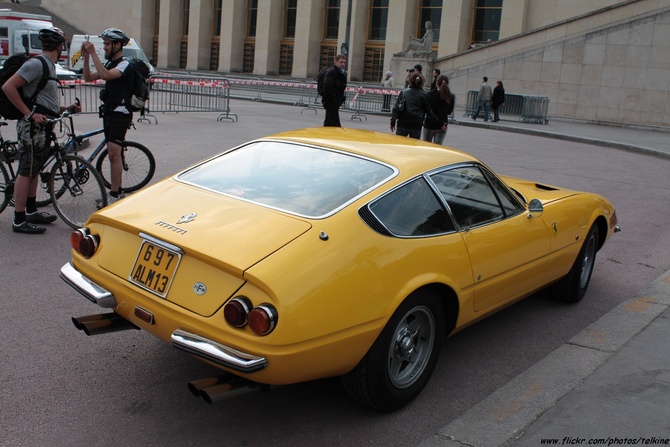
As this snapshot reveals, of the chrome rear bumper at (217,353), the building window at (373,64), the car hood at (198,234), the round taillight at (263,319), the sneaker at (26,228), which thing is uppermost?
the building window at (373,64)

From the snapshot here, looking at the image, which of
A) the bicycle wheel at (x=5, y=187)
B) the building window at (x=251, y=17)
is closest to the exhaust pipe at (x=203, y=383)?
the bicycle wheel at (x=5, y=187)

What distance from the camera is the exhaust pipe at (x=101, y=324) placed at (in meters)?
3.84

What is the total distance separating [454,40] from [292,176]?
37.2m

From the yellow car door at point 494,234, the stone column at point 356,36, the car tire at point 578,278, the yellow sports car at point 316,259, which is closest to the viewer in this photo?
the yellow sports car at point 316,259

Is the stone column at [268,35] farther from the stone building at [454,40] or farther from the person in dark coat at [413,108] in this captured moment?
the person in dark coat at [413,108]

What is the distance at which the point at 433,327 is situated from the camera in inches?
156

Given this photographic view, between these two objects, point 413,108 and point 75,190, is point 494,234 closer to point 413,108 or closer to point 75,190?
point 75,190

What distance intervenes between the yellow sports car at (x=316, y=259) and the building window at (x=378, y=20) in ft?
137

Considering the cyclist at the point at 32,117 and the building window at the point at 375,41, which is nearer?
the cyclist at the point at 32,117

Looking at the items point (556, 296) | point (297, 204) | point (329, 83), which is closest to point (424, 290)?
point (297, 204)

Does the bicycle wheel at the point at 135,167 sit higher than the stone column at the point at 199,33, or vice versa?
the stone column at the point at 199,33

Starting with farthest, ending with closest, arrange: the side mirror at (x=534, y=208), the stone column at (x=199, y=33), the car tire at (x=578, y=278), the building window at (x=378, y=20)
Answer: the stone column at (x=199, y=33)
the building window at (x=378, y=20)
the car tire at (x=578, y=278)
the side mirror at (x=534, y=208)

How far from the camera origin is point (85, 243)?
4.02m

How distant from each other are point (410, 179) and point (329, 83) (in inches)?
363
